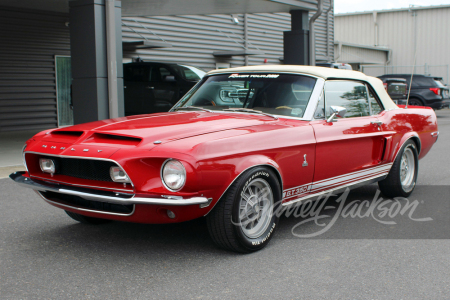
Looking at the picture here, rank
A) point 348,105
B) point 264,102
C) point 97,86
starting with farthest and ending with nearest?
point 97,86
point 348,105
point 264,102

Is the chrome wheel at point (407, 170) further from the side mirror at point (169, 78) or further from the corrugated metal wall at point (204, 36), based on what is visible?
the corrugated metal wall at point (204, 36)

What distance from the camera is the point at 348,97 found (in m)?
5.18

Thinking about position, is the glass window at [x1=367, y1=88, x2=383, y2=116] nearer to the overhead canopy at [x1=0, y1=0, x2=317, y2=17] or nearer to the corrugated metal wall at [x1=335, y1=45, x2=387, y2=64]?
the overhead canopy at [x1=0, y1=0, x2=317, y2=17]

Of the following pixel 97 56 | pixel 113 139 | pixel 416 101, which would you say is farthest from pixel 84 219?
pixel 416 101

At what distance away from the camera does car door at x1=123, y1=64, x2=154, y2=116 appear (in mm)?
12531

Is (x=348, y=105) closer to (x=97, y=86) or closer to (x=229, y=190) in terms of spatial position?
(x=229, y=190)

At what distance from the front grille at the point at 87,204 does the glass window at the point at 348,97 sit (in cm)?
215

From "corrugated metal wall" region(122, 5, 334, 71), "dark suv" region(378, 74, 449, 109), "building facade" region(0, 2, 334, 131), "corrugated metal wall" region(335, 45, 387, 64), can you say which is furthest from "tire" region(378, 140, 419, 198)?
"corrugated metal wall" region(335, 45, 387, 64)

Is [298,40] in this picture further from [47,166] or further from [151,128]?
[47,166]

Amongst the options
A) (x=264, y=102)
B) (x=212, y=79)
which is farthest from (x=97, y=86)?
(x=264, y=102)

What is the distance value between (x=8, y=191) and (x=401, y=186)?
181 inches

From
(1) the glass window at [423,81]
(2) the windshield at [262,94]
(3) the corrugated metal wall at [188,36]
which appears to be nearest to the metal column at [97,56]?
(2) the windshield at [262,94]

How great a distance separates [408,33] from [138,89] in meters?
26.7

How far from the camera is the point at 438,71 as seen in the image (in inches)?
1299
